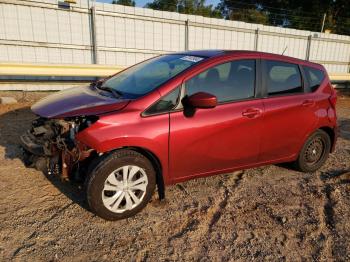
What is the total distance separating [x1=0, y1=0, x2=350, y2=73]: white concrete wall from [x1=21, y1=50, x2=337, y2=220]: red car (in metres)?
5.90

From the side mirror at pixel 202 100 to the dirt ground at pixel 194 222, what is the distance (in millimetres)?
1176

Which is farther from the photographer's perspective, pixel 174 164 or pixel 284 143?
pixel 284 143

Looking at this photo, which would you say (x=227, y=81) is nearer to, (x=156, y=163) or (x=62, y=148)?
(x=156, y=163)

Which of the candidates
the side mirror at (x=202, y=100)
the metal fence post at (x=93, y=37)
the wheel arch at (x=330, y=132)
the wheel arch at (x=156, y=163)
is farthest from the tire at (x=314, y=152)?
the metal fence post at (x=93, y=37)

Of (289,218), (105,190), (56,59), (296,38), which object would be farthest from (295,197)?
(296,38)

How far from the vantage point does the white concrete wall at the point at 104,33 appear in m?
9.09

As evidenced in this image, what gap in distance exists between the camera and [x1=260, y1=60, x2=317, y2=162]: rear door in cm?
423

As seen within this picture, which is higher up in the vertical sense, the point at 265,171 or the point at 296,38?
the point at 296,38

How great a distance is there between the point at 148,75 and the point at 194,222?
1.83 metres

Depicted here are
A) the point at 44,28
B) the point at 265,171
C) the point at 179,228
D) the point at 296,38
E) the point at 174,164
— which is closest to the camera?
the point at 179,228

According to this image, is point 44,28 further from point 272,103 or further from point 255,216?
point 255,216

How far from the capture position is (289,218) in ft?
12.1

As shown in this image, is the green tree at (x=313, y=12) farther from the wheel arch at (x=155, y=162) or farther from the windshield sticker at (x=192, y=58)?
the wheel arch at (x=155, y=162)

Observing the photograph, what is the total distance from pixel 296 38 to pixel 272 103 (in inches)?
479
